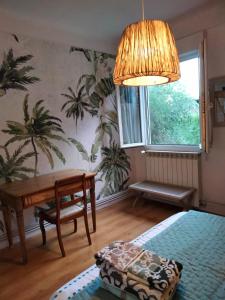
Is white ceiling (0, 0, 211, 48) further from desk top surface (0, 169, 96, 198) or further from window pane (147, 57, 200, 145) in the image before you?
desk top surface (0, 169, 96, 198)

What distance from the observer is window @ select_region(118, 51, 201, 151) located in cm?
312

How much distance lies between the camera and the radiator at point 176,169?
3.07 m

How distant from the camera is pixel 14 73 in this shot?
2.60 meters

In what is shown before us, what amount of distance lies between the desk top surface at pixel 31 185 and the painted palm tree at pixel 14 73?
98cm

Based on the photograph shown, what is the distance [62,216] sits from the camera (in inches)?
92.5

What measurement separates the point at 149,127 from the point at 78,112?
46.8 inches

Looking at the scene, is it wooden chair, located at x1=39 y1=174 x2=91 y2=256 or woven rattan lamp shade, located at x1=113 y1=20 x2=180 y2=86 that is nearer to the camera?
woven rattan lamp shade, located at x1=113 y1=20 x2=180 y2=86

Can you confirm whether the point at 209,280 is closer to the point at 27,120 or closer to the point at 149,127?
the point at 27,120

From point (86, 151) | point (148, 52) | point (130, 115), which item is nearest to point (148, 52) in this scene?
point (148, 52)

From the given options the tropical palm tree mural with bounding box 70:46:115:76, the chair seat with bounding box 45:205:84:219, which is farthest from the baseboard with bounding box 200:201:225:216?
the tropical palm tree mural with bounding box 70:46:115:76

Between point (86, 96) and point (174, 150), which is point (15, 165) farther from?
point (174, 150)

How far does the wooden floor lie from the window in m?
1.00

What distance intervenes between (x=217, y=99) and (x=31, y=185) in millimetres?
2331

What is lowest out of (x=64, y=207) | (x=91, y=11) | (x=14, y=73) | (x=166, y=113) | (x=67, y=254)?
(x=67, y=254)
